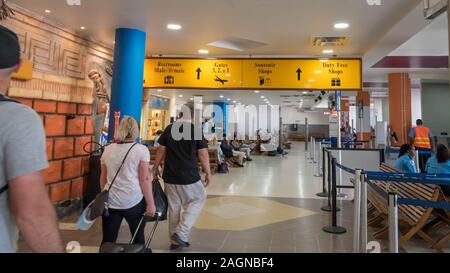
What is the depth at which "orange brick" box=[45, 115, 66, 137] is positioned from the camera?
13.5 feet

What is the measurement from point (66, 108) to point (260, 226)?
3458 millimetres

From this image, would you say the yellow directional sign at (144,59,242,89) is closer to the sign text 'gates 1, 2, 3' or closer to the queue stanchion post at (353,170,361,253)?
the sign text 'gates 1, 2, 3'

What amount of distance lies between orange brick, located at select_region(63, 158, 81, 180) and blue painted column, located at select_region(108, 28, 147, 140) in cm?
73

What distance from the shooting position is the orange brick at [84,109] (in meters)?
4.80

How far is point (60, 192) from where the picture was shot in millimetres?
4363

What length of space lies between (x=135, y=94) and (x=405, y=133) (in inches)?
354

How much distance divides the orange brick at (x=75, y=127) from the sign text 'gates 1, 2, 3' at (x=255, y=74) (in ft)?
5.54

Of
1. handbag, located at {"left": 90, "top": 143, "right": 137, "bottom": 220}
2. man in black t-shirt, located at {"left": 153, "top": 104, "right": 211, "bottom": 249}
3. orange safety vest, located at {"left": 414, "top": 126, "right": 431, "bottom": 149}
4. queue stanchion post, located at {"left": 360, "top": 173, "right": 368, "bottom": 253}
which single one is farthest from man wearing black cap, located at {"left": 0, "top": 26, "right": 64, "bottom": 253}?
orange safety vest, located at {"left": 414, "top": 126, "right": 431, "bottom": 149}

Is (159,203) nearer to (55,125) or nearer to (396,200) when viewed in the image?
(396,200)

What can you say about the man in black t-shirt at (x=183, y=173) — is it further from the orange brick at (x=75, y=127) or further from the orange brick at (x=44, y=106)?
the orange brick at (x=75, y=127)

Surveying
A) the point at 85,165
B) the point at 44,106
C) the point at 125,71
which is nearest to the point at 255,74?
the point at 125,71

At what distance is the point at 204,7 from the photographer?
3.86 metres

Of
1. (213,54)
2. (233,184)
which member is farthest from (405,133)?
(213,54)
